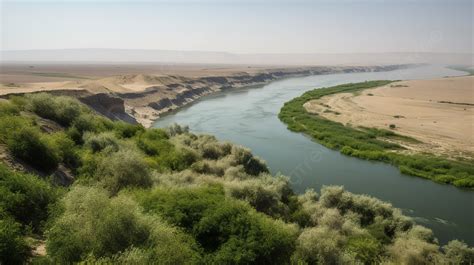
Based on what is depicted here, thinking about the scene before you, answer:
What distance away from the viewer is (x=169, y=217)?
506 inches

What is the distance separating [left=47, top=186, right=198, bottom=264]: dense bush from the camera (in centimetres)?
941

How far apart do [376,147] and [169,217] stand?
26445 millimetres

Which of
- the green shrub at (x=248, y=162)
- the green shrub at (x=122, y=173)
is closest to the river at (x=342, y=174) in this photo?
the green shrub at (x=248, y=162)

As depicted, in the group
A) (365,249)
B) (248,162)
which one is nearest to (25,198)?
(365,249)

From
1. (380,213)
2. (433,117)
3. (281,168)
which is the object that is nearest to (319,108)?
(433,117)

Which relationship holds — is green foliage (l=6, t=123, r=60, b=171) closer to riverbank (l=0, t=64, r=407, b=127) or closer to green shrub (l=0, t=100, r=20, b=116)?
green shrub (l=0, t=100, r=20, b=116)

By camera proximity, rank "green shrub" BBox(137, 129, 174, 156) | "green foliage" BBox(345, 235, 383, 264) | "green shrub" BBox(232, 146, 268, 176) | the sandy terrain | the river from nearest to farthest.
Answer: "green foliage" BBox(345, 235, 383, 264) → the river → "green shrub" BBox(232, 146, 268, 176) → "green shrub" BBox(137, 129, 174, 156) → the sandy terrain

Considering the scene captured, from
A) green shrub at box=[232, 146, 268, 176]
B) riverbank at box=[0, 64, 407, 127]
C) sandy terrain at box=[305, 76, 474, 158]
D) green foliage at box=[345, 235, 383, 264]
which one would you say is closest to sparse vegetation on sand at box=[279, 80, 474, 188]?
sandy terrain at box=[305, 76, 474, 158]

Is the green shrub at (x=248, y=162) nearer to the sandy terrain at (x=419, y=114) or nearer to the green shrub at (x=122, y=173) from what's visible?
the green shrub at (x=122, y=173)

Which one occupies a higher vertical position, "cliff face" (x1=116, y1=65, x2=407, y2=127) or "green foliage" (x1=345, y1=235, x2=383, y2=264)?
"cliff face" (x1=116, y1=65, x2=407, y2=127)

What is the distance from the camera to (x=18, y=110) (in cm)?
2270

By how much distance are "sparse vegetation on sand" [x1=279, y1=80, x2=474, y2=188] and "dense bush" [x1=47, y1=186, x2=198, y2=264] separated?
74.6 ft

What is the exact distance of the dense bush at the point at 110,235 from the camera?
9406 mm

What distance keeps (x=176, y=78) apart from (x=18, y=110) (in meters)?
63.7
